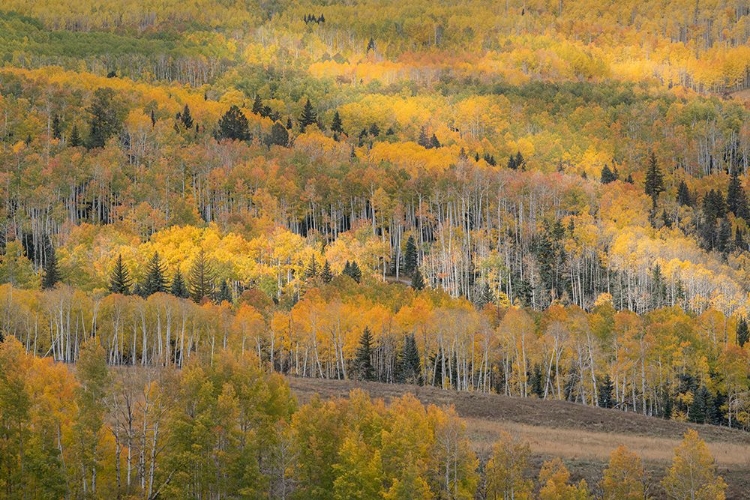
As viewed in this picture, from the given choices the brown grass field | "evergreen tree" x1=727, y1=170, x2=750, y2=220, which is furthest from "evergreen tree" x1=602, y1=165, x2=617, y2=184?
the brown grass field

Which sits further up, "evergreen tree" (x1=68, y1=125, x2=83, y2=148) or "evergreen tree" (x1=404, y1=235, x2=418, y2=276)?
"evergreen tree" (x1=68, y1=125, x2=83, y2=148)

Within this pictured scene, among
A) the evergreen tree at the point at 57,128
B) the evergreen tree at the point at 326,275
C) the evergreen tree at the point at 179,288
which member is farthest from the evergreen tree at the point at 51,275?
the evergreen tree at the point at 57,128

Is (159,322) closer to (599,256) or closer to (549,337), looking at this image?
(549,337)

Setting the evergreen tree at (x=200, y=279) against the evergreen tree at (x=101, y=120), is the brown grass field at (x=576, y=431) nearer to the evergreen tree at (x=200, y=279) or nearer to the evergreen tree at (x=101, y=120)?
the evergreen tree at (x=200, y=279)

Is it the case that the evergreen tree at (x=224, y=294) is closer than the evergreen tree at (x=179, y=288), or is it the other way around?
the evergreen tree at (x=179, y=288)

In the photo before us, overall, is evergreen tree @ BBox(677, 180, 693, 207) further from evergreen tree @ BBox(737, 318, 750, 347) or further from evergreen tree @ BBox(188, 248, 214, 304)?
evergreen tree @ BBox(188, 248, 214, 304)

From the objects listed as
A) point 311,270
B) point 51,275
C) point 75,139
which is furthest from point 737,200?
point 75,139
